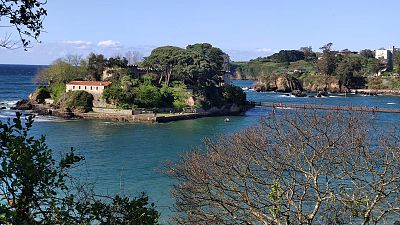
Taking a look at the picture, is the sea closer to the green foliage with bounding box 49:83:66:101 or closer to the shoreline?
the shoreline

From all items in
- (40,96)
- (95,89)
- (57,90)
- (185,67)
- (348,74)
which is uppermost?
(185,67)

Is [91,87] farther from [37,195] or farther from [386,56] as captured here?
[386,56]

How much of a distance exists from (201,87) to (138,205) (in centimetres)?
4844


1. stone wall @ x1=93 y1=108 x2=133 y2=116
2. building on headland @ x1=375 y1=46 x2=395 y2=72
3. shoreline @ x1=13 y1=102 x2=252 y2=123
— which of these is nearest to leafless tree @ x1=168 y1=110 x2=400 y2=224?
shoreline @ x1=13 y1=102 x2=252 y2=123

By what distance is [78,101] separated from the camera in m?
47.6

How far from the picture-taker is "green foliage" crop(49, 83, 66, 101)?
2027 inches

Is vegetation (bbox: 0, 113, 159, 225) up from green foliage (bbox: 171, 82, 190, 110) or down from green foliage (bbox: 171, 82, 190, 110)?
up

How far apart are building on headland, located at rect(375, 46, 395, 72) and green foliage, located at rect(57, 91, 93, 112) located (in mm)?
84467

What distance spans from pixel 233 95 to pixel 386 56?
295 ft

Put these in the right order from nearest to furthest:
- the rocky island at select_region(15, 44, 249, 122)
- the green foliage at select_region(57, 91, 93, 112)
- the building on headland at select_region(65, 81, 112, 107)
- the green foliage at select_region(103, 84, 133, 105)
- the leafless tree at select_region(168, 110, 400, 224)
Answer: the leafless tree at select_region(168, 110, 400, 224)
the rocky island at select_region(15, 44, 249, 122)
the green foliage at select_region(103, 84, 133, 105)
the green foliage at select_region(57, 91, 93, 112)
the building on headland at select_region(65, 81, 112, 107)

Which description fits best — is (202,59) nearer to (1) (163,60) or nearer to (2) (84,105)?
(1) (163,60)

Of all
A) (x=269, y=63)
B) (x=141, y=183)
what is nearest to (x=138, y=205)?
(x=141, y=183)

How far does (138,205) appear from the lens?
15.4ft

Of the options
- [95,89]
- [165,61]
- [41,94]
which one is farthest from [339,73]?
[41,94]
